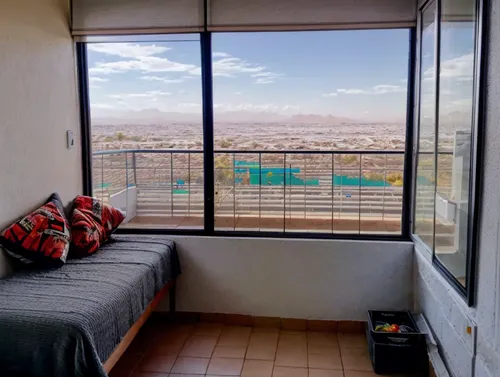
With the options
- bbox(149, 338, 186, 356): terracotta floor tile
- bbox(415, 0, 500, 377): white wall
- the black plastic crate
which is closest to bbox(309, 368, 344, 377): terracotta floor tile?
the black plastic crate

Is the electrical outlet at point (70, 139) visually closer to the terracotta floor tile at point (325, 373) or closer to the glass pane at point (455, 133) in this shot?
the terracotta floor tile at point (325, 373)

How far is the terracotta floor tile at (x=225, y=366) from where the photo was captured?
2.51 m

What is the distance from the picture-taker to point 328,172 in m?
3.30

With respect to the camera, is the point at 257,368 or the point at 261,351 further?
the point at 261,351

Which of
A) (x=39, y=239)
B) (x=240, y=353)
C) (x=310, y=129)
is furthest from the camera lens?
(x=310, y=129)

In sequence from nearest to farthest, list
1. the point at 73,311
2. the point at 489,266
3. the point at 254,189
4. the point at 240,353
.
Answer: the point at 489,266, the point at 73,311, the point at 240,353, the point at 254,189

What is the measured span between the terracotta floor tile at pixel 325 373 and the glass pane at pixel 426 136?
0.86 meters

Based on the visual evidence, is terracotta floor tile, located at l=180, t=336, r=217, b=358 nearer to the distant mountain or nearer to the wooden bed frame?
the wooden bed frame

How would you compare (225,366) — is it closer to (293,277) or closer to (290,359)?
(290,359)

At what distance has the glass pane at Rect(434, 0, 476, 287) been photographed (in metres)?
1.97

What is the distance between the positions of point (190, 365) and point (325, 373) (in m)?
0.76

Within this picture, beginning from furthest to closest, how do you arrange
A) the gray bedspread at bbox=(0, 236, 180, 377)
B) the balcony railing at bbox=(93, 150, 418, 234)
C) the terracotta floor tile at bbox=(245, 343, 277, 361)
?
the balcony railing at bbox=(93, 150, 418, 234) < the terracotta floor tile at bbox=(245, 343, 277, 361) < the gray bedspread at bbox=(0, 236, 180, 377)

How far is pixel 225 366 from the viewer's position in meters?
2.58

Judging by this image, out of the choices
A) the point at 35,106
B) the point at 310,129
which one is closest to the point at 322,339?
the point at 310,129
